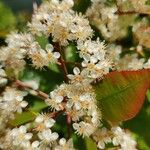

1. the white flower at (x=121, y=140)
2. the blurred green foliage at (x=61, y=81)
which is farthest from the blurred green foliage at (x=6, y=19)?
the white flower at (x=121, y=140)

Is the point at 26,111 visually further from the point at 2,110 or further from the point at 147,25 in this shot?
the point at 147,25

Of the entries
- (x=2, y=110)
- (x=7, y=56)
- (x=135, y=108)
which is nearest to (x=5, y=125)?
(x=2, y=110)

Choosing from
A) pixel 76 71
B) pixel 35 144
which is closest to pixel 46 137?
pixel 35 144

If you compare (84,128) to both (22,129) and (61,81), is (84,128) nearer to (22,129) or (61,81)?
(22,129)

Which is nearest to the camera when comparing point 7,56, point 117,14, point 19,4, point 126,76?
point 126,76

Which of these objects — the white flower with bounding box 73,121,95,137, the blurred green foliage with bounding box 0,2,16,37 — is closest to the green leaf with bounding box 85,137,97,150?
the white flower with bounding box 73,121,95,137

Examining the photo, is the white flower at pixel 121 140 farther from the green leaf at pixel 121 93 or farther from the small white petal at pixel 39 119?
the small white petal at pixel 39 119

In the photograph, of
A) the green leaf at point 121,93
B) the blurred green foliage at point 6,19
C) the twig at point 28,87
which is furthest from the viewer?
the blurred green foliage at point 6,19

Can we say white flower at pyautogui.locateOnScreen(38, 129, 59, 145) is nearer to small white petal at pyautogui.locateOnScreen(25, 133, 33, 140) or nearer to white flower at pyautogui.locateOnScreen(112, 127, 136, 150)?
small white petal at pyautogui.locateOnScreen(25, 133, 33, 140)
